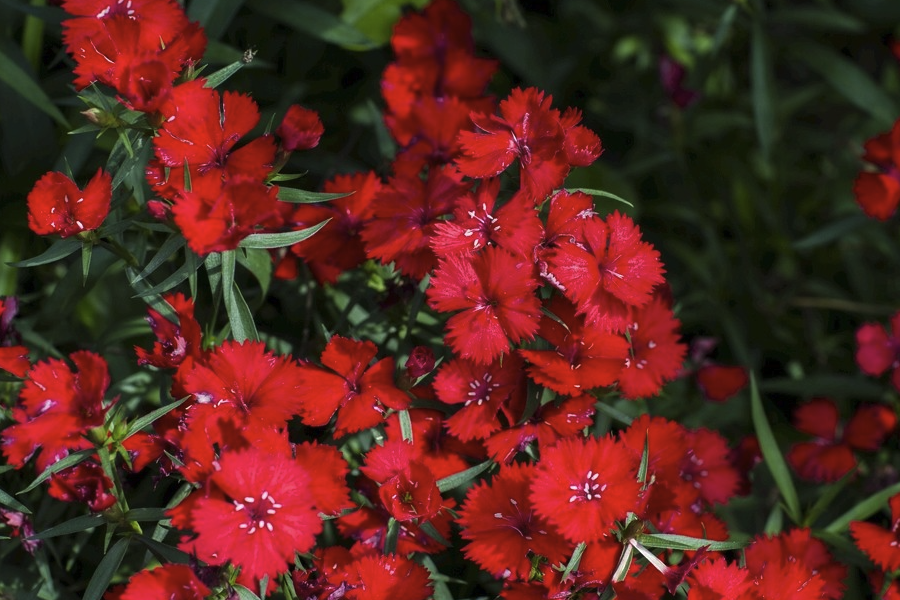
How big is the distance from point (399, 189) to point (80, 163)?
55cm

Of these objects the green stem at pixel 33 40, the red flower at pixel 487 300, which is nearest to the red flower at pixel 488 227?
the red flower at pixel 487 300

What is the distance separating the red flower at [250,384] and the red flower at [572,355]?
267mm

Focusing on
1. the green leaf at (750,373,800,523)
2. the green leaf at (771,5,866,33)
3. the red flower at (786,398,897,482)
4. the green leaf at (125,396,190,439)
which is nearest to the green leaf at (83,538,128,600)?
the green leaf at (125,396,190,439)

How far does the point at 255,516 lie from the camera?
2.87 ft

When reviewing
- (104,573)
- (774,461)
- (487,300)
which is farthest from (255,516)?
(774,461)

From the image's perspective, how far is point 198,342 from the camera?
1.04 metres

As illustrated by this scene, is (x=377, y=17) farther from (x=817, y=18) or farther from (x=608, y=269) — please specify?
(x=608, y=269)

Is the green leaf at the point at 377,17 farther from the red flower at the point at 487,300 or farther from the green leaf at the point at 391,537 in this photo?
the green leaf at the point at 391,537

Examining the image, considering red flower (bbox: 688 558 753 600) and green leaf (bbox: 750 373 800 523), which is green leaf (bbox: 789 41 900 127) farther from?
red flower (bbox: 688 558 753 600)

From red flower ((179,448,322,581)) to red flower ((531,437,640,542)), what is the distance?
25 cm

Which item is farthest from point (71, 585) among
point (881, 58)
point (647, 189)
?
point (881, 58)

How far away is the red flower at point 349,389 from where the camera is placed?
3.33ft

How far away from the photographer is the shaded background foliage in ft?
4.61

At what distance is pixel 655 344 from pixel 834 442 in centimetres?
56
